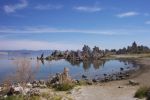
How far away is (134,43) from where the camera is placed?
461 feet

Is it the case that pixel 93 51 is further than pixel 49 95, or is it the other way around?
pixel 93 51

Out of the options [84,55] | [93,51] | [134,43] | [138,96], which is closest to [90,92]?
[138,96]

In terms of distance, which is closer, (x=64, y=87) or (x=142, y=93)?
(x=142, y=93)

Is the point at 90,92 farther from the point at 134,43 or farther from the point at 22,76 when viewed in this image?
the point at 134,43

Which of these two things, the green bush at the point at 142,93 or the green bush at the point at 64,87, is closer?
the green bush at the point at 142,93

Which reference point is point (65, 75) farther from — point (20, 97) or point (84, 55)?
point (84, 55)

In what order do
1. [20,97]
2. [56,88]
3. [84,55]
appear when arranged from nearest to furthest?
[20,97] < [56,88] < [84,55]

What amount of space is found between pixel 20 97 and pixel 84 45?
10725cm

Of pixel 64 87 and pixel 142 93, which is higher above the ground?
pixel 64 87

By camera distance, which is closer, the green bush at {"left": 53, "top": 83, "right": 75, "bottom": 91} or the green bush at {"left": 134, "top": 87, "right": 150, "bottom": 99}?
the green bush at {"left": 134, "top": 87, "right": 150, "bottom": 99}

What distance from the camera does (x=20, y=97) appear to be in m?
19.5

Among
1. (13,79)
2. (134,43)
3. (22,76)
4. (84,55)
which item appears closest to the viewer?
(22,76)

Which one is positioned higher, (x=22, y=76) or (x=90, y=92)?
(x=22, y=76)

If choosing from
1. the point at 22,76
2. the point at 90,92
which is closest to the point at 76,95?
the point at 90,92
